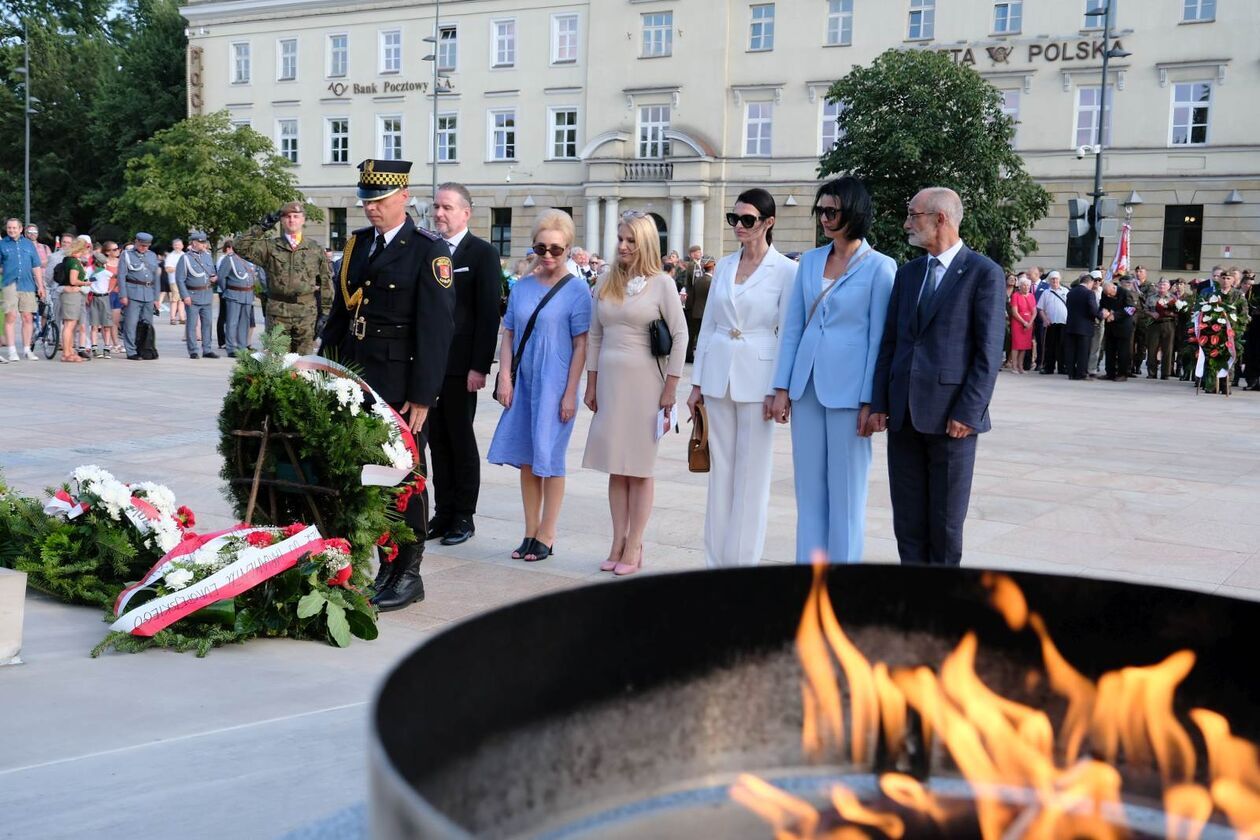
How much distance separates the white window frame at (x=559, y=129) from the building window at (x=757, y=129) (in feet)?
22.8

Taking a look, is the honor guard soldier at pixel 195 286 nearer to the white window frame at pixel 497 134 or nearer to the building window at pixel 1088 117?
the building window at pixel 1088 117

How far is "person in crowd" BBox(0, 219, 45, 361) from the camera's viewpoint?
18.2m

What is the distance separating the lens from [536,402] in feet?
23.1

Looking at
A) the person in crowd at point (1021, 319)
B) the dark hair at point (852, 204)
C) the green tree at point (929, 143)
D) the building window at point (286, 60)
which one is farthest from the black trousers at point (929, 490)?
the building window at point (286, 60)

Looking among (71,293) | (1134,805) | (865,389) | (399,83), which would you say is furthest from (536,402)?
(399,83)

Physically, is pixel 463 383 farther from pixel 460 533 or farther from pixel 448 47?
pixel 448 47

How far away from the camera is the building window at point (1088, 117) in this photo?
133ft

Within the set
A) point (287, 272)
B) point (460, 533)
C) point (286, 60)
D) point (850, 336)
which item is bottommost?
point (460, 533)

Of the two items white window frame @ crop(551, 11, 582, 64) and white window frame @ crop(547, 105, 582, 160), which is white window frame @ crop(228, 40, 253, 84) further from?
white window frame @ crop(547, 105, 582, 160)

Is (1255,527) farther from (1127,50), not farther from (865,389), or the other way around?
(1127,50)

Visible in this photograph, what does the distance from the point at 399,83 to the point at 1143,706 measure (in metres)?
53.9

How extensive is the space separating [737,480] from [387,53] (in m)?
51.3

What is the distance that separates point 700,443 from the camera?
6.35 metres

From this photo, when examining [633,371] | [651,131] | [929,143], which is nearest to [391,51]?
[651,131]
